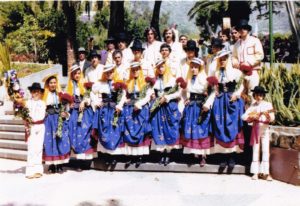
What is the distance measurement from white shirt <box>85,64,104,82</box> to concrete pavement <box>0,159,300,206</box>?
1636 millimetres

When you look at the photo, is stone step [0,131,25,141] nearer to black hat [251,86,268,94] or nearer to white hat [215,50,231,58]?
white hat [215,50,231,58]

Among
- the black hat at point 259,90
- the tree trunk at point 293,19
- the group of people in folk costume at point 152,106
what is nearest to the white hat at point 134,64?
the group of people in folk costume at point 152,106

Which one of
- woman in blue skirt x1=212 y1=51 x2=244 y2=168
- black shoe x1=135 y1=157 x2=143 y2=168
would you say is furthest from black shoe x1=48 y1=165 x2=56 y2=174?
woman in blue skirt x1=212 y1=51 x2=244 y2=168

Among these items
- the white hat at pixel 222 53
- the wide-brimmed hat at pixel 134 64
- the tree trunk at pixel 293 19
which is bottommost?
the wide-brimmed hat at pixel 134 64

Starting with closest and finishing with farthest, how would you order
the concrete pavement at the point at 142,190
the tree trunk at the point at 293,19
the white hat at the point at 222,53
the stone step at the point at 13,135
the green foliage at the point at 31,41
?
the concrete pavement at the point at 142,190 < the white hat at the point at 222,53 < the stone step at the point at 13,135 < the tree trunk at the point at 293,19 < the green foliage at the point at 31,41

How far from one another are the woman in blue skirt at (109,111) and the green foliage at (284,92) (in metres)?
2.49

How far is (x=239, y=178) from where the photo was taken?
6492 millimetres

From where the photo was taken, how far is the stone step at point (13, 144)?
29.1 ft

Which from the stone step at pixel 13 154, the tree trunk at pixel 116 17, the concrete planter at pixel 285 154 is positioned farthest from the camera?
the tree trunk at pixel 116 17

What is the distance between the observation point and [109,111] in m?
7.10

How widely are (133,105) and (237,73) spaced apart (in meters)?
1.78

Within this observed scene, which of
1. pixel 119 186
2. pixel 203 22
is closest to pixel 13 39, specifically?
pixel 119 186

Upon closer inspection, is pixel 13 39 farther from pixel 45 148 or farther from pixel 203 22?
pixel 203 22

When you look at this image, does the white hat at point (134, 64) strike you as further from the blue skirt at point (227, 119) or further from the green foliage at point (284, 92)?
the green foliage at point (284, 92)
